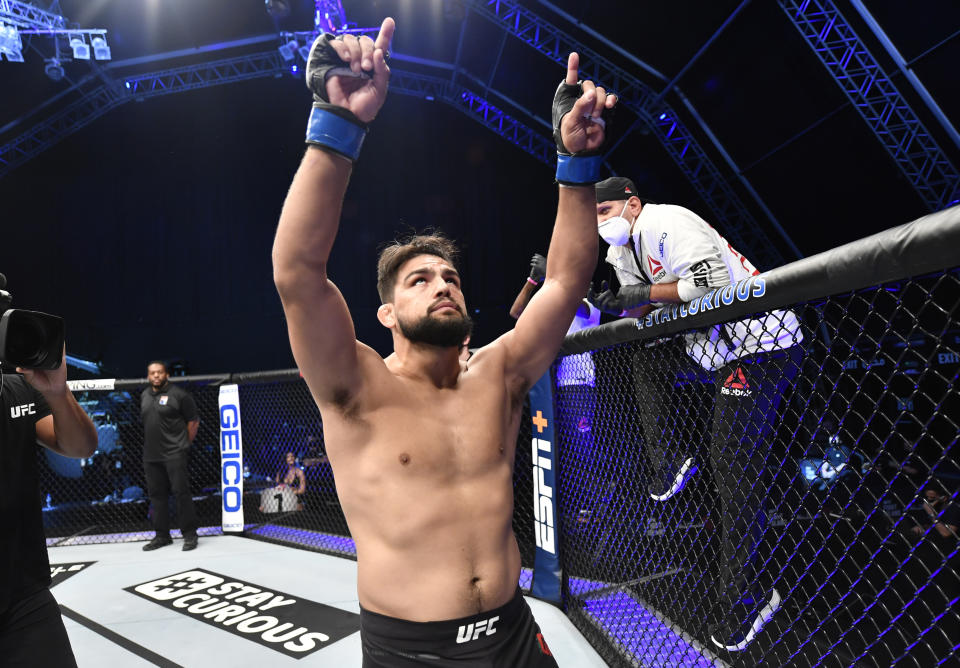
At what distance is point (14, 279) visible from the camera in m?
10.6

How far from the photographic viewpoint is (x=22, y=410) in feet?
5.41

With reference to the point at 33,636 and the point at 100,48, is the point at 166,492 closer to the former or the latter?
the point at 33,636

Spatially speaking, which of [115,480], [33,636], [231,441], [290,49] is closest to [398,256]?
[33,636]

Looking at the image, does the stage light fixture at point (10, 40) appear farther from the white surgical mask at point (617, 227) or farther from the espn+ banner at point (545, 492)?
the white surgical mask at point (617, 227)

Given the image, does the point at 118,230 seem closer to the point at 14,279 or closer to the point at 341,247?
the point at 14,279

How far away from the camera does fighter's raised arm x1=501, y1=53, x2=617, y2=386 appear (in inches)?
55.6

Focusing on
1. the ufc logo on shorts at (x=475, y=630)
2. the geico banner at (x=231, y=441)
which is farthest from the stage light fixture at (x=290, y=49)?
the ufc logo on shorts at (x=475, y=630)

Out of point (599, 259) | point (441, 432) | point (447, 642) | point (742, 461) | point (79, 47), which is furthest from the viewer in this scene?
point (599, 259)

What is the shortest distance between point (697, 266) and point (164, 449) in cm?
427

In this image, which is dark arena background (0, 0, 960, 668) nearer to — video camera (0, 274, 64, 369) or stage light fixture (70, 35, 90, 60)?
stage light fixture (70, 35, 90, 60)

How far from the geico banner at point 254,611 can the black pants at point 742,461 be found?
1.75 metres

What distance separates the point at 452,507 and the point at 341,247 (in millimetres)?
10907

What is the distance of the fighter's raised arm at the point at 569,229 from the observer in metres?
1.41

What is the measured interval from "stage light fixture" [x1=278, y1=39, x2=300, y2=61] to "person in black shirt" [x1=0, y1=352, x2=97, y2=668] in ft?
27.8
